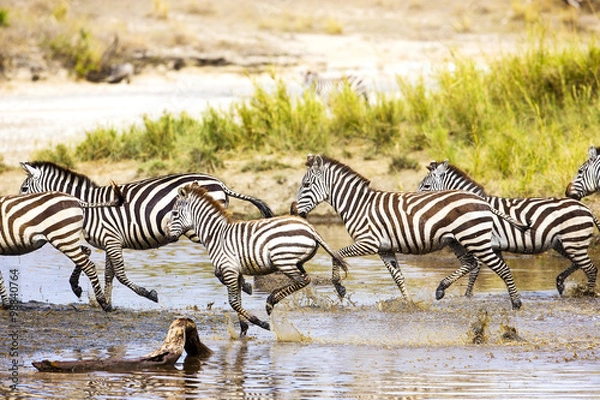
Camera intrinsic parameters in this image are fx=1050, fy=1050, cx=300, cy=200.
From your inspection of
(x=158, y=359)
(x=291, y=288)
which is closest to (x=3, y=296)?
(x=158, y=359)

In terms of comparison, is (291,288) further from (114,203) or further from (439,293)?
(114,203)

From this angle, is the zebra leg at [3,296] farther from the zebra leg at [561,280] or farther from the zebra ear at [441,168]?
the zebra leg at [561,280]

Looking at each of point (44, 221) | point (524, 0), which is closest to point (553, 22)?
point (524, 0)

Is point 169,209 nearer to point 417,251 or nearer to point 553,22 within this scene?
point 417,251

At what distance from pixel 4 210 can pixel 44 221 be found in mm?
388

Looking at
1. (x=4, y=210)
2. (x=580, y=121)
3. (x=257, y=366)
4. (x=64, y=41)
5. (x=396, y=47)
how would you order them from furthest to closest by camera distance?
(x=396, y=47) < (x=64, y=41) < (x=580, y=121) < (x=4, y=210) < (x=257, y=366)

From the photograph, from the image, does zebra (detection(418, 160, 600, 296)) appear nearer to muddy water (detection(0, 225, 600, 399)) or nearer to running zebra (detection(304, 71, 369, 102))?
muddy water (detection(0, 225, 600, 399))

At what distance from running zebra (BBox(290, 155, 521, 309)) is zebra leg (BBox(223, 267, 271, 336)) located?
1404mm

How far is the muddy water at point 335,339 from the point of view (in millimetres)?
6875

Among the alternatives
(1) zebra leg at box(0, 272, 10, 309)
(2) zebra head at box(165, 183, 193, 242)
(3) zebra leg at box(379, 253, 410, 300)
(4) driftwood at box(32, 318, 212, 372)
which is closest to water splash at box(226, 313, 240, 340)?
(4) driftwood at box(32, 318, 212, 372)

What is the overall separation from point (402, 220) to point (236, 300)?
208cm

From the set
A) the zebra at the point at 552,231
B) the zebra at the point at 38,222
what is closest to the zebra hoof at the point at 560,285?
the zebra at the point at 552,231

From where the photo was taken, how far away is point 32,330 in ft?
28.3

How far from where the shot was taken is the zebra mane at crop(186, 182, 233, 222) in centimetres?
910
